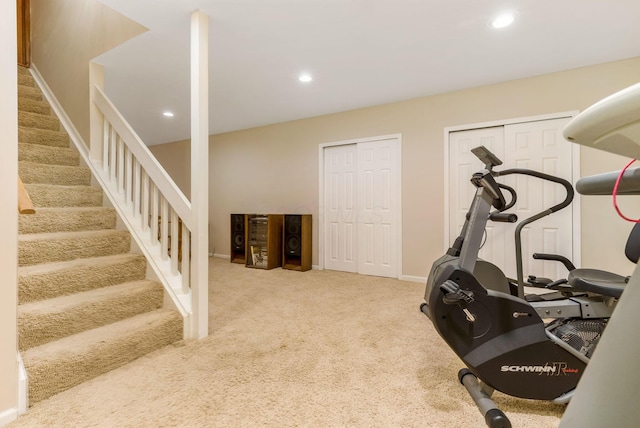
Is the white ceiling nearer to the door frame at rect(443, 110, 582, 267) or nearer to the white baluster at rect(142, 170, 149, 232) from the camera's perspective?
the door frame at rect(443, 110, 582, 267)

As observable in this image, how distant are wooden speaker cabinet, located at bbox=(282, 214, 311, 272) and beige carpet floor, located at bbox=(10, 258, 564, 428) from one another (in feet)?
5.89

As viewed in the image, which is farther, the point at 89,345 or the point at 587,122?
the point at 89,345

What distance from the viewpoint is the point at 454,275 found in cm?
142

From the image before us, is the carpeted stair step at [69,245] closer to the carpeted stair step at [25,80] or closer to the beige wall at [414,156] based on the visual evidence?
the carpeted stair step at [25,80]

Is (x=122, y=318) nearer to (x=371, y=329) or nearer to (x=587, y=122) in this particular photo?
(x=371, y=329)

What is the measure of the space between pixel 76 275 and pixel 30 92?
2683 mm

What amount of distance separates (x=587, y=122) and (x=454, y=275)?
117cm

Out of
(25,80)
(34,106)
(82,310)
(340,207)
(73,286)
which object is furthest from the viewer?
(340,207)

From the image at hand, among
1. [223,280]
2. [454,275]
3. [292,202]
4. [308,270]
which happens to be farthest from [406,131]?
[223,280]

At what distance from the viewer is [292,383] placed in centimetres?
152

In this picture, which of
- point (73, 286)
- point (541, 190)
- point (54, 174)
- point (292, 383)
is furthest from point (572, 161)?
point (54, 174)

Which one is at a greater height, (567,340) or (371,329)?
(567,340)

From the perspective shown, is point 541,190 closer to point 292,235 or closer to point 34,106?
point 292,235

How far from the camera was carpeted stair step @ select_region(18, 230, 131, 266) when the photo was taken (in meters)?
1.86
